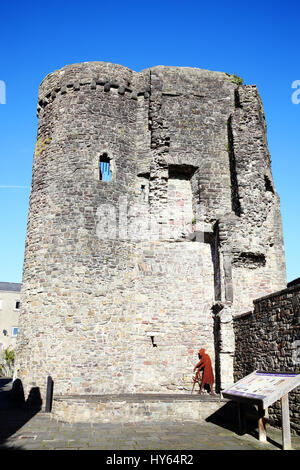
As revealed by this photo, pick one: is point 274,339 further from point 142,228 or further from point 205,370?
point 142,228

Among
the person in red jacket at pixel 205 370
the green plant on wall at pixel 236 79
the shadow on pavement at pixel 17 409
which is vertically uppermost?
the green plant on wall at pixel 236 79

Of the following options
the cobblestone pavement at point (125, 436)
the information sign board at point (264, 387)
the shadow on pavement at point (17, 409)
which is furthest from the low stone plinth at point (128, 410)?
the information sign board at point (264, 387)

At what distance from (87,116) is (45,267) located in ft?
17.1

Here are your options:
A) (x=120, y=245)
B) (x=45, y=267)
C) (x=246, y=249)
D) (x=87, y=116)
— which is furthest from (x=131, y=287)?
(x=87, y=116)

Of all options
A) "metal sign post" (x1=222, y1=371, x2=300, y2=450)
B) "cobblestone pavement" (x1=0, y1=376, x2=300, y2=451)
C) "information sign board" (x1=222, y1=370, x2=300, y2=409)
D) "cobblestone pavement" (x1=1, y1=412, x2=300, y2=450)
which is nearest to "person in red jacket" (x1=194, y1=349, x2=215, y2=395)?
"cobblestone pavement" (x1=0, y1=376, x2=300, y2=451)

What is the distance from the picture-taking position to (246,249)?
11.6m

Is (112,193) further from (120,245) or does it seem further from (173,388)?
(173,388)

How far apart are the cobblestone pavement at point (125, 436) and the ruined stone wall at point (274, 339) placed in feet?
3.94

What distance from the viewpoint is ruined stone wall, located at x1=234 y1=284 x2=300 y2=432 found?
758cm

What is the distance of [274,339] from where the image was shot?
8.45m

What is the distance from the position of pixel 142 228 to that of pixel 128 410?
221 inches

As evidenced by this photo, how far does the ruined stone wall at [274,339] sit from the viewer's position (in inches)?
299

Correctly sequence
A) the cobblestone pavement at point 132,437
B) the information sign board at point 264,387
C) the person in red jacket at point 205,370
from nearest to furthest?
the information sign board at point 264,387, the cobblestone pavement at point 132,437, the person in red jacket at point 205,370

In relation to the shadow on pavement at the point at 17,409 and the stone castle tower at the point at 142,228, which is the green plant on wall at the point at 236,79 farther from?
the shadow on pavement at the point at 17,409
